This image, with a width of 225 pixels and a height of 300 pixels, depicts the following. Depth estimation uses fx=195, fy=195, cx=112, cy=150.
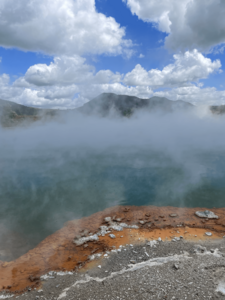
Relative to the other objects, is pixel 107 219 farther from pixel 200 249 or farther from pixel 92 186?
pixel 92 186

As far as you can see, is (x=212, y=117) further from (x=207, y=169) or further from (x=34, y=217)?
(x=34, y=217)

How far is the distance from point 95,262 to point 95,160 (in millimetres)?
21496

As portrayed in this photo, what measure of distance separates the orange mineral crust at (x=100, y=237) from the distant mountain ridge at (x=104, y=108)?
3530 inches

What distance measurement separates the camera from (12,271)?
31.6 feet

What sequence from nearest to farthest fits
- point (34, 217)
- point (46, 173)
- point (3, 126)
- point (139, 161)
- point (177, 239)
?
point (177, 239)
point (34, 217)
point (46, 173)
point (139, 161)
point (3, 126)

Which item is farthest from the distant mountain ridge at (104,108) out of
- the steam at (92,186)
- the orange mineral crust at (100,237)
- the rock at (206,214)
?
the rock at (206,214)

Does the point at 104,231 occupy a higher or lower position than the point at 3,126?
lower

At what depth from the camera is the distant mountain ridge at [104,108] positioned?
97750mm

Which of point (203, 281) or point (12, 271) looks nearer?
point (203, 281)

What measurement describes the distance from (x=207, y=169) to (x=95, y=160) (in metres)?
15.9

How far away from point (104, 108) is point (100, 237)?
463 feet

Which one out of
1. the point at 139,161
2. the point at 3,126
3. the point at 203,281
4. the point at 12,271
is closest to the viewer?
the point at 203,281

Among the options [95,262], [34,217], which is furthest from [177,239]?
[34,217]

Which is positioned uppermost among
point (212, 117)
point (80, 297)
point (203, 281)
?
point (212, 117)
